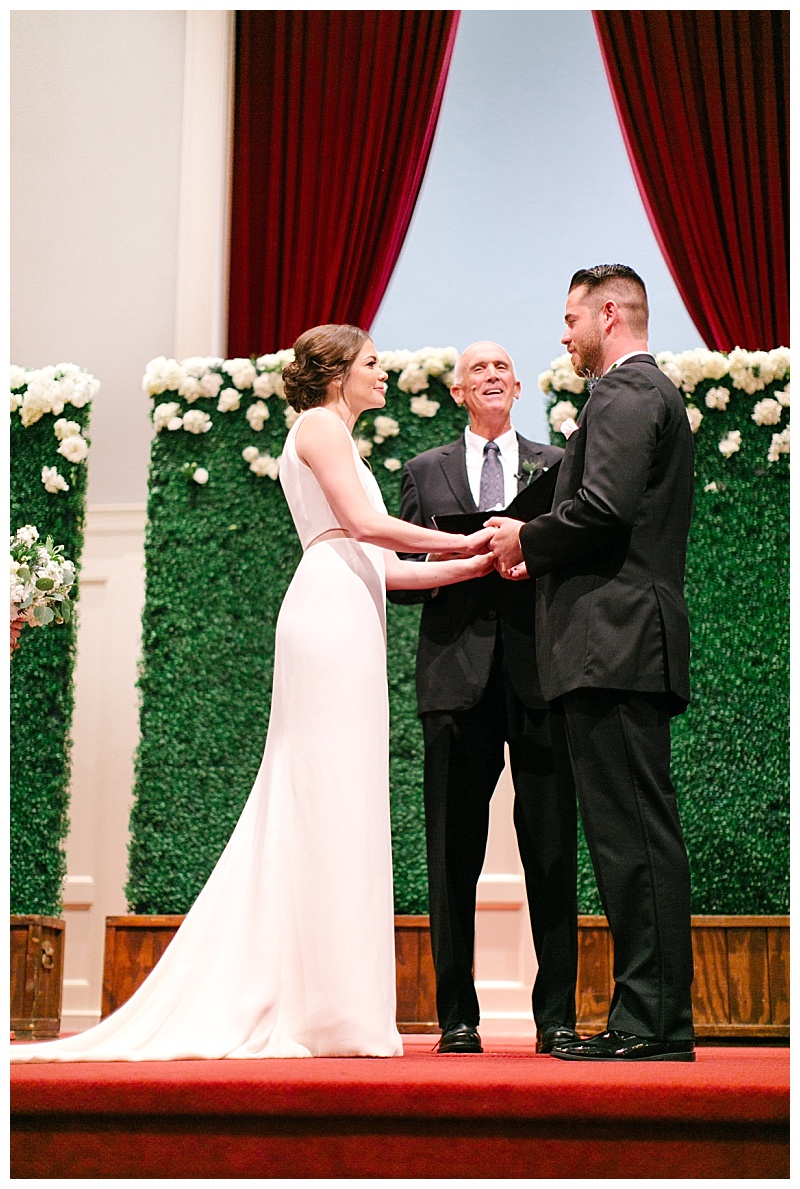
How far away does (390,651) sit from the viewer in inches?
203

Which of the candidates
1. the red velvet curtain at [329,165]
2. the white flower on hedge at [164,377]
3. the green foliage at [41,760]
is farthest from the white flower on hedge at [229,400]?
the green foliage at [41,760]

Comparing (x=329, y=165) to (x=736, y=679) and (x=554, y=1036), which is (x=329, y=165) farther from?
(x=554, y=1036)

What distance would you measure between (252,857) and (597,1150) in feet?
3.61

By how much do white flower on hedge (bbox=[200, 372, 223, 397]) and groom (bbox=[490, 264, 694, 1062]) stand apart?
2728 mm

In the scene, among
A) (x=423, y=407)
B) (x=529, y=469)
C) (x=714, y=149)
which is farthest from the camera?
(x=714, y=149)

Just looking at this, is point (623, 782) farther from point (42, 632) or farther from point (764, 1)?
point (42, 632)

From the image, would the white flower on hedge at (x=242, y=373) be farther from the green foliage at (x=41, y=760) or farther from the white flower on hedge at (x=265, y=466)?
the green foliage at (x=41, y=760)

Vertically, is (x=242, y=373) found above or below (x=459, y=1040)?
above

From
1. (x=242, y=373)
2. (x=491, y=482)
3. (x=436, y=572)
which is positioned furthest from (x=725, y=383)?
(x=436, y=572)

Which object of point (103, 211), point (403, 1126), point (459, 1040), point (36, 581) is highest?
point (103, 211)

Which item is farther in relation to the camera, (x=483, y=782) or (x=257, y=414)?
(x=257, y=414)

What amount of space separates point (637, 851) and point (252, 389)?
326 centimetres

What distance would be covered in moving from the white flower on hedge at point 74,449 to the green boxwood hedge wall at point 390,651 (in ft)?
1.03

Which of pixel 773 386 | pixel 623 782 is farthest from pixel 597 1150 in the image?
pixel 773 386
